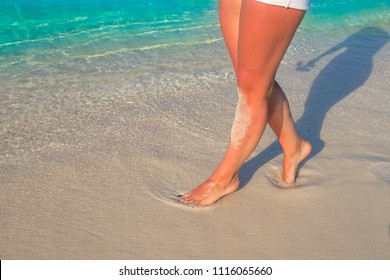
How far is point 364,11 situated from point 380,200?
18.4 feet

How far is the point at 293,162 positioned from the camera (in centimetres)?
293

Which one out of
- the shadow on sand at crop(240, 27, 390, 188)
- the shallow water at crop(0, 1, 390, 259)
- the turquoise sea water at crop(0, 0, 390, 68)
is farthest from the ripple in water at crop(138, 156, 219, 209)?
the turquoise sea water at crop(0, 0, 390, 68)

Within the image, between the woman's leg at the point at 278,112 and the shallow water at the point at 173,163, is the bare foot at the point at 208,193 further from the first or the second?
the woman's leg at the point at 278,112

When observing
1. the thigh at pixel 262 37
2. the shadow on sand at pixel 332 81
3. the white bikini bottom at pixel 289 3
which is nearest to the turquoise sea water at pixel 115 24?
the shadow on sand at pixel 332 81

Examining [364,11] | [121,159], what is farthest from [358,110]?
[364,11]

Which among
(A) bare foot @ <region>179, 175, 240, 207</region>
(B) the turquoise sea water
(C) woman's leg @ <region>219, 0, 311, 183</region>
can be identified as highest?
(C) woman's leg @ <region>219, 0, 311, 183</region>

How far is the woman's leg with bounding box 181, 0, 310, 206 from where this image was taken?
2225 mm

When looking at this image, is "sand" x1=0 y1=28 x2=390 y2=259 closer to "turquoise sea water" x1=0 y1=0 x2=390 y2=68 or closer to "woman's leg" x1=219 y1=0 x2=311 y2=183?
"woman's leg" x1=219 y1=0 x2=311 y2=183

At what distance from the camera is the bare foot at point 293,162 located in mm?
2924

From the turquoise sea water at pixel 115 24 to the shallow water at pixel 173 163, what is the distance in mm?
494

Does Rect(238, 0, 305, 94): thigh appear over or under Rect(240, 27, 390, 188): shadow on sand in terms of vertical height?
over

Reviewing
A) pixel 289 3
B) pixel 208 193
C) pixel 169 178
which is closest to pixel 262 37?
pixel 289 3

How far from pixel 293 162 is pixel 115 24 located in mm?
4615

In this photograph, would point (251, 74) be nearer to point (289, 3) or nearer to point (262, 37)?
point (262, 37)
